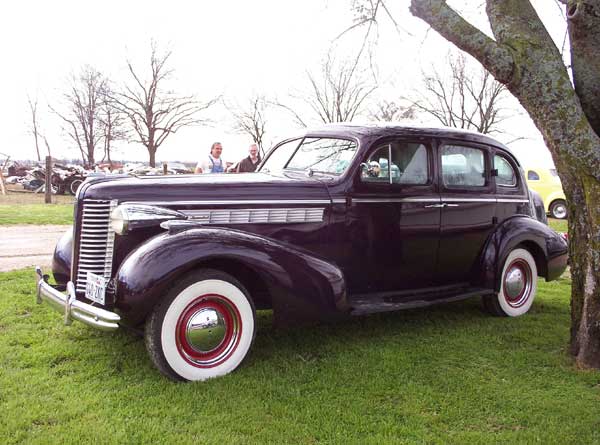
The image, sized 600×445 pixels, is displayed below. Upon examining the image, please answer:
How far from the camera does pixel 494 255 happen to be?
5.36m

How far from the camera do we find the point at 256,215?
423 centimetres

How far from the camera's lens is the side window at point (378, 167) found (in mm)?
4648

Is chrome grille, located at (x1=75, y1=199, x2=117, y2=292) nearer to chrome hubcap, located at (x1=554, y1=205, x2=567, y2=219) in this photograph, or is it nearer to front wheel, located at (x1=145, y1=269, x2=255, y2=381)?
front wheel, located at (x1=145, y1=269, x2=255, y2=381)

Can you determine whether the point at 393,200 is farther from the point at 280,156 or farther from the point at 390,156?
the point at 280,156

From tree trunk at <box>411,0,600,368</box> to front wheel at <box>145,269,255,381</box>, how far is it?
2508mm

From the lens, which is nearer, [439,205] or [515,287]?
[439,205]

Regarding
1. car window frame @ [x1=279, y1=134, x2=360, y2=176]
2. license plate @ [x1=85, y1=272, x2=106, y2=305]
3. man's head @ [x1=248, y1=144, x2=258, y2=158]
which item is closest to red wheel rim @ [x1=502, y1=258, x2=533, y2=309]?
car window frame @ [x1=279, y1=134, x2=360, y2=176]

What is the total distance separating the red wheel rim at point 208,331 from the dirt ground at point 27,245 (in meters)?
4.20

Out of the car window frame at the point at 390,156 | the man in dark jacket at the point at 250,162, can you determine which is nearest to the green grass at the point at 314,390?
the car window frame at the point at 390,156

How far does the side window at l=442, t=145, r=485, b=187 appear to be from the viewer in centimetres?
526

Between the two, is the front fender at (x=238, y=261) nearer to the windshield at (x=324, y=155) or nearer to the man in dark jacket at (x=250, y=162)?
the windshield at (x=324, y=155)

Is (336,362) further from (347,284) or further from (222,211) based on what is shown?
(222,211)

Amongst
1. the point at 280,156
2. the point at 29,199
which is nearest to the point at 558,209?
the point at 280,156

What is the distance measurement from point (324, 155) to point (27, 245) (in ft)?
20.9
